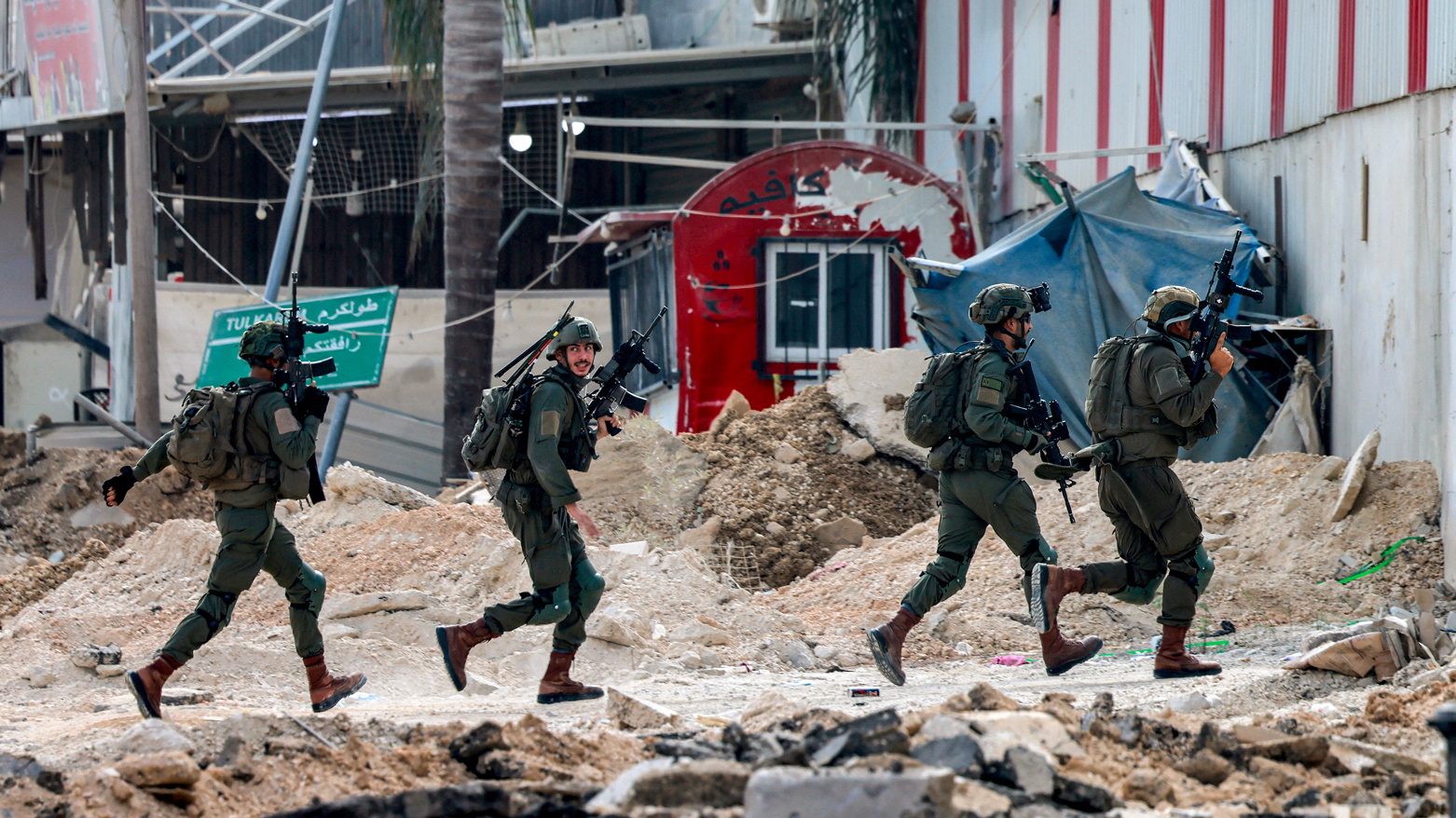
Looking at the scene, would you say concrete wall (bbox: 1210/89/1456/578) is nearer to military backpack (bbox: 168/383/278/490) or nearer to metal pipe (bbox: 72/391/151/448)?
military backpack (bbox: 168/383/278/490)

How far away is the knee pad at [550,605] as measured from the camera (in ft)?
19.5

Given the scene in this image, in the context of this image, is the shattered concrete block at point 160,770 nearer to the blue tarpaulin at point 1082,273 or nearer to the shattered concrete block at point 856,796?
the shattered concrete block at point 856,796

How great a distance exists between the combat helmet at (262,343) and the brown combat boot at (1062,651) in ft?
10.5

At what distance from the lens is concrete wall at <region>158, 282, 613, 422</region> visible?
710 inches

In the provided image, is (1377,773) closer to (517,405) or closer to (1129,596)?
(1129,596)

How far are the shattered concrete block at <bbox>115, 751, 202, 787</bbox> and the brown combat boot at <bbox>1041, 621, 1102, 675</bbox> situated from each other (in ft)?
10.8

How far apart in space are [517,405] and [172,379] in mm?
13433

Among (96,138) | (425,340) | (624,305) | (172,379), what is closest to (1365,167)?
(624,305)

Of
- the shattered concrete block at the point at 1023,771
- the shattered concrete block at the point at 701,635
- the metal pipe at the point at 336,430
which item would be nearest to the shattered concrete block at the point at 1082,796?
the shattered concrete block at the point at 1023,771

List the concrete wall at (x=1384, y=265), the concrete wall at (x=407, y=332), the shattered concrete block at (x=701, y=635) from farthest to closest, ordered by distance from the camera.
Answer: the concrete wall at (x=407, y=332) → the shattered concrete block at (x=701, y=635) → the concrete wall at (x=1384, y=265)

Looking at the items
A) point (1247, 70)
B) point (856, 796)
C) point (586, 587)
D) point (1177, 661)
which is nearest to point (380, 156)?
point (1247, 70)

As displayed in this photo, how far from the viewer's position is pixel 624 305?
15898mm

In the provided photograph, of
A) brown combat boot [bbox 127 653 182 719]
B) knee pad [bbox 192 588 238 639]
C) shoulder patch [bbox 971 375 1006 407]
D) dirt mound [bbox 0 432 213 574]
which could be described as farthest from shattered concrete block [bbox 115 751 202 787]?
dirt mound [bbox 0 432 213 574]

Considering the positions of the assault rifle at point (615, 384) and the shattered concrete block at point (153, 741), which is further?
the assault rifle at point (615, 384)
